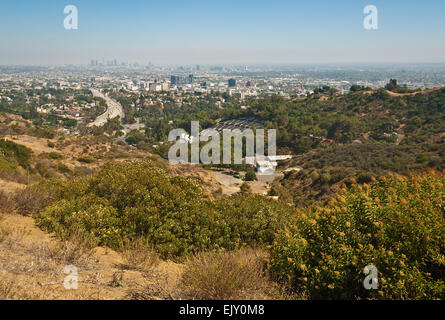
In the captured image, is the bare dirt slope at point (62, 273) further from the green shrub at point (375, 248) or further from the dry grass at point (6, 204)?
the green shrub at point (375, 248)

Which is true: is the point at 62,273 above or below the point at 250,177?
above

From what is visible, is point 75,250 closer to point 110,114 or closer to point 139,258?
point 139,258

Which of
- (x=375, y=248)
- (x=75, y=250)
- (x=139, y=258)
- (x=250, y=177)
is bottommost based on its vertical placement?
(x=250, y=177)

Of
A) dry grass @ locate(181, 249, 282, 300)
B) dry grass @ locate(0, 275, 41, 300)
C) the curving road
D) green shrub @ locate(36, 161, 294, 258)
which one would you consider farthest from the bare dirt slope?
the curving road

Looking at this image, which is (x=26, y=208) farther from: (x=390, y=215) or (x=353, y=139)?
(x=353, y=139)

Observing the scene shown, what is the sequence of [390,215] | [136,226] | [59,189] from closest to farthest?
[390,215] → [136,226] → [59,189]

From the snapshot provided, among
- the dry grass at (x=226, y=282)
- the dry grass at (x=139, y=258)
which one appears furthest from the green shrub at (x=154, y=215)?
the dry grass at (x=226, y=282)

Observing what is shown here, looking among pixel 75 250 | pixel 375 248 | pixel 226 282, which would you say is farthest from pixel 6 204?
pixel 375 248
